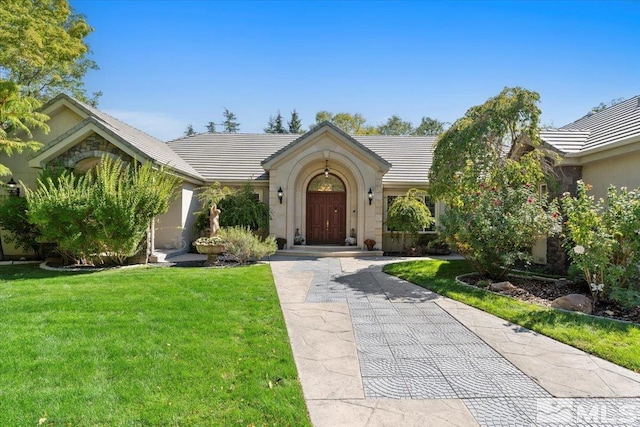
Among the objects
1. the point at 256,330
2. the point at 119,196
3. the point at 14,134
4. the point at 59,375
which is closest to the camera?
the point at 59,375

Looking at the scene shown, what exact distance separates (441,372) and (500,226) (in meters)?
5.60

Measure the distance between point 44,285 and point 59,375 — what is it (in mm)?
5667

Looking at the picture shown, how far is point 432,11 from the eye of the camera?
9.63m

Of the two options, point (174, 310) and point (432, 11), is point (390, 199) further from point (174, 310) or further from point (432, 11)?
point (174, 310)

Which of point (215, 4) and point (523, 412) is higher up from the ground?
point (215, 4)

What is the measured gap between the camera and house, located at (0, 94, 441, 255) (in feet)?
39.5

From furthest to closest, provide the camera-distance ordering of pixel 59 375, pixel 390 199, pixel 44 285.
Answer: pixel 390 199
pixel 44 285
pixel 59 375

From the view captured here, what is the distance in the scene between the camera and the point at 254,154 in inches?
722

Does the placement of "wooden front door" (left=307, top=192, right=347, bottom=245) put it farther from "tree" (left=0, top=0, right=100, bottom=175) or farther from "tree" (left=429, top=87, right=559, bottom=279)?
"tree" (left=0, top=0, right=100, bottom=175)

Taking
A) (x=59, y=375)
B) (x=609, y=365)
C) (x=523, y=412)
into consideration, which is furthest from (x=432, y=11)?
(x=59, y=375)

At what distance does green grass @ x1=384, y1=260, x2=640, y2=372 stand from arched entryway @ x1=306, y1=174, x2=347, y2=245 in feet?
26.4

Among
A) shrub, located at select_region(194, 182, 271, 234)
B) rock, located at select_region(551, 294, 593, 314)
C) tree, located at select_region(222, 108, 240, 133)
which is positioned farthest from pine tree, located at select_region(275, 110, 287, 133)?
rock, located at select_region(551, 294, 593, 314)

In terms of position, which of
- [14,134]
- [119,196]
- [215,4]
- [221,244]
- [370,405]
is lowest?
[370,405]

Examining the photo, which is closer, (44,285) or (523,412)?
(523,412)
